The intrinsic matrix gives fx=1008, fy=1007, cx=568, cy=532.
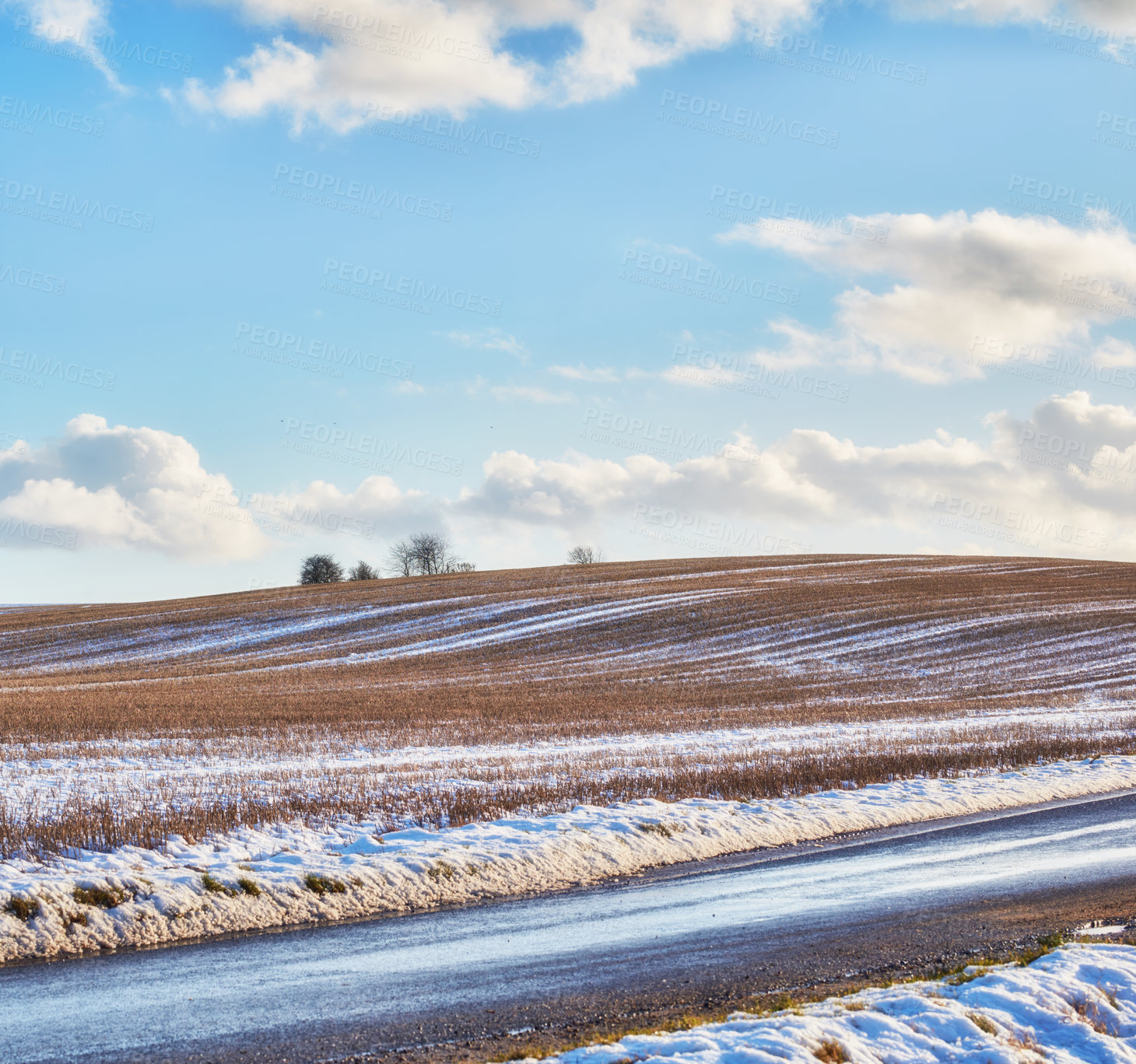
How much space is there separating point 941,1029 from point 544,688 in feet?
101

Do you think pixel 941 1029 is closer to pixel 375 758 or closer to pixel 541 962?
pixel 541 962

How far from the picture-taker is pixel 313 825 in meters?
13.0

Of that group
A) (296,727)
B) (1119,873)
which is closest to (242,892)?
(1119,873)

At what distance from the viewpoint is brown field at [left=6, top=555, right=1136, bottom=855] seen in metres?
16.2

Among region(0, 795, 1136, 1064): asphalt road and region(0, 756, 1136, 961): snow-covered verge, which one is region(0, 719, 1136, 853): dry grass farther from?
region(0, 795, 1136, 1064): asphalt road

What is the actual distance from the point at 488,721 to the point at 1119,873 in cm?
1740

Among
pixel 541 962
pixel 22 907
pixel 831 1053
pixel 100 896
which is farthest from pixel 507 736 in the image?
pixel 831 1053

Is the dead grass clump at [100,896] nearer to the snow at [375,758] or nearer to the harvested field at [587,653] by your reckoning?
the snow at [375,758]

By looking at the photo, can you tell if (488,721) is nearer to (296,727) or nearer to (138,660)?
(296,727)

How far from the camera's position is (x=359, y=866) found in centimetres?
1066

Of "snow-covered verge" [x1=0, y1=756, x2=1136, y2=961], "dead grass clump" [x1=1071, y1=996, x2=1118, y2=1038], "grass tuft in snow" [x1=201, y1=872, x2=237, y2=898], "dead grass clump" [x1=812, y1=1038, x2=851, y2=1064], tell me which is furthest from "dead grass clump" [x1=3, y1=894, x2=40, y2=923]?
"dead grass clump" [x1=1071, y1=996, x2=1118, y2=1038]

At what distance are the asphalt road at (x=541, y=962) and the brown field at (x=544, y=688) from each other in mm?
3927

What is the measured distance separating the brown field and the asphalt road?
12.9 feet

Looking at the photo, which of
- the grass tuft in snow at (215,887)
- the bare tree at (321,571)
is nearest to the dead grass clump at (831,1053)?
the grass tuft in snow at (215,887)
